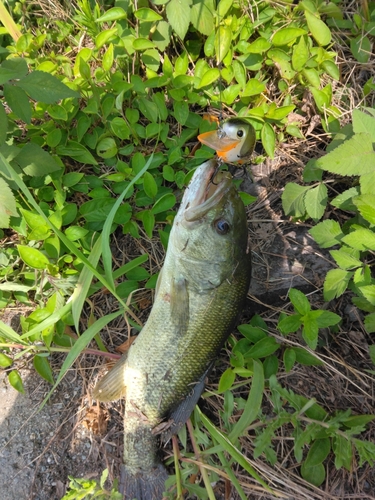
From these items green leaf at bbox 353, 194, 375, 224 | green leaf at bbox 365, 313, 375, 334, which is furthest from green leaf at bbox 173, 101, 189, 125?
green leaf at bbox 365, 313, 375, 334

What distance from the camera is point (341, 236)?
8.48 feet

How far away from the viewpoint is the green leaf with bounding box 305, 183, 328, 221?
2678mm

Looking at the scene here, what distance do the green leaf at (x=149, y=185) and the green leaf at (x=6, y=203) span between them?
87 centimetres

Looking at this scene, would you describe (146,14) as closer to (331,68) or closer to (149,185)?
(149,185)

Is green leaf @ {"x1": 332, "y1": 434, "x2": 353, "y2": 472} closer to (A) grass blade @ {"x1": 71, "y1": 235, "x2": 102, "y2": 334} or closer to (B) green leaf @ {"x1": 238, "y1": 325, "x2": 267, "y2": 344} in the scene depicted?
(B) green leaf @ {"x1": 238, "y1": 325, "x2": 267, "y2": 344}

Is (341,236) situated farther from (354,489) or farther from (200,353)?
(354,489)

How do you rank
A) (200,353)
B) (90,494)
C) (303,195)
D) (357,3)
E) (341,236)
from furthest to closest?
1. (357,3)
2. (303,195)
3. (341,236)
4. (200,353)
5. (90,494)

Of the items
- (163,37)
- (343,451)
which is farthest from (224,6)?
(343,451)

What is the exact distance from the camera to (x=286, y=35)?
2.76m

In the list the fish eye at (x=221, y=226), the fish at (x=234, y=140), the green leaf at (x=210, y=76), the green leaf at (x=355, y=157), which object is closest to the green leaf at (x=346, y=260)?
the green leaf at (x=355, y=157)

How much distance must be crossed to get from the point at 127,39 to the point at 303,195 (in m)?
1.75

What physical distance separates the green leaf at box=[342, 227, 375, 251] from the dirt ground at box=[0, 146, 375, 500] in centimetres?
56

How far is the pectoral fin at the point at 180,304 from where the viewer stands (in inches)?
91.8

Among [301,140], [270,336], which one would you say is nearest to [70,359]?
[270,336]
